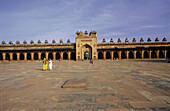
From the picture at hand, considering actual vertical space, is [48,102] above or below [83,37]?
below

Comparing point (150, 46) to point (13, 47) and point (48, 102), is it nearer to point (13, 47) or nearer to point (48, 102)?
point (48, 102)

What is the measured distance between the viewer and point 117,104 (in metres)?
2.74

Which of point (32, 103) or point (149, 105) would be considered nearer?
point (149, 105)

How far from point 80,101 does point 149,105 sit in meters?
1.75


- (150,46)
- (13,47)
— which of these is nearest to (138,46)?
(150,46)

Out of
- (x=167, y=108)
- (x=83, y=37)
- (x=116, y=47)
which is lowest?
(x=167, y=108)

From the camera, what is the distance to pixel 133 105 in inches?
105

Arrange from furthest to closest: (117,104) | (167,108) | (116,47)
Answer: (116,47) → (117,104) → (167,108)

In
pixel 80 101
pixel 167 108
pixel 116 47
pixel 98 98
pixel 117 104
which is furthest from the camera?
pixel 116 47

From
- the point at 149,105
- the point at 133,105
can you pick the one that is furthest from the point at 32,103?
the point at 149,105

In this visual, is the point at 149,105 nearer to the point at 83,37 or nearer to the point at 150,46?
the point at 83,37

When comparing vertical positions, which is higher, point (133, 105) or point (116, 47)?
point (116, 47)

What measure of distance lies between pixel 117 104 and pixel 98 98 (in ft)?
1.94

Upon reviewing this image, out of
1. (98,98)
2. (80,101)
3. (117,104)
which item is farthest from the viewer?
(98,98)
